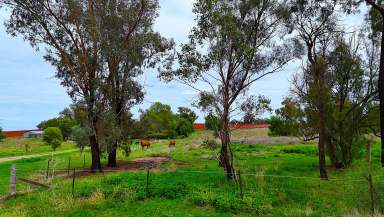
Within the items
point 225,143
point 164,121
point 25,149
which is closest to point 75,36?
point 225,143

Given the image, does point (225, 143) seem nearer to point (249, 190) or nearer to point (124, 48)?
point (249, 190)

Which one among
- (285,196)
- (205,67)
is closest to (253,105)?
(205,67)

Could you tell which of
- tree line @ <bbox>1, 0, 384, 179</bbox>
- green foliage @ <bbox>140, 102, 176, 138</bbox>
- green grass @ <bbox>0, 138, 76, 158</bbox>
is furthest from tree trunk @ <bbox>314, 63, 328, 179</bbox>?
green grass @ <bbox>0, 138, 76, 158</bbox>

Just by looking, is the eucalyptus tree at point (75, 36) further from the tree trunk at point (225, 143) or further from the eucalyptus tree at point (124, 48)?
the tree trunk at point (225, 143)

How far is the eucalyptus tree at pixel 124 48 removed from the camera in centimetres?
2811

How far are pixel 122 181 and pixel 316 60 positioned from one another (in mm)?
14071

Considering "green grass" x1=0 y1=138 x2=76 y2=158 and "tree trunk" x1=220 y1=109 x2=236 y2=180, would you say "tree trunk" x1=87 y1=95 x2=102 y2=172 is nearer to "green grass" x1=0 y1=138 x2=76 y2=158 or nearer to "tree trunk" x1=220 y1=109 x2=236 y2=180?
"tree trunk" x1=220 y1=109 x2=236 y2=180

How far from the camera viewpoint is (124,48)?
95.2 ft

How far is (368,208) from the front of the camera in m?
13.9

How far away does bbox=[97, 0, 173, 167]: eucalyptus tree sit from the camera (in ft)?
92.2

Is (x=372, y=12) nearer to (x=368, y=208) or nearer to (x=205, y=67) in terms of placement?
(x=205, y=67)

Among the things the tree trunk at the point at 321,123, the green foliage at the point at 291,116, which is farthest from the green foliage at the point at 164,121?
the tree trunk at the point at 321,123

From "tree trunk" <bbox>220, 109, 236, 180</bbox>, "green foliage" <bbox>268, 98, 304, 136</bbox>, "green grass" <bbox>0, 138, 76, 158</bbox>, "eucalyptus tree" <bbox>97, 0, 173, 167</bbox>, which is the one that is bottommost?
"green grass" <bbox>0, 138, 76, 158</bbox>

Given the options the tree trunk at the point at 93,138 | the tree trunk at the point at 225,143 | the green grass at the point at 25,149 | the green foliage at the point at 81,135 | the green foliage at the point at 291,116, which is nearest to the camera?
the tree trunk at the point at 225,143
